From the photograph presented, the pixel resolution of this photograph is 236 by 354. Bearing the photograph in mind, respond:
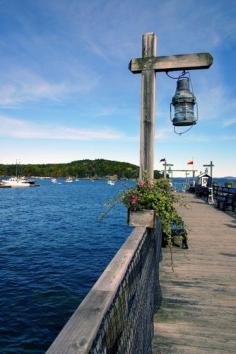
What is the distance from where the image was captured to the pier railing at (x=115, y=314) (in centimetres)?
166

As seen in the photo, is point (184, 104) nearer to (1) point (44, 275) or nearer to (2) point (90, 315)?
(2) point (90, 315)

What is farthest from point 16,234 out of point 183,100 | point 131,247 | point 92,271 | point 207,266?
point 131,247

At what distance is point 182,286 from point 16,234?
72.3 ft

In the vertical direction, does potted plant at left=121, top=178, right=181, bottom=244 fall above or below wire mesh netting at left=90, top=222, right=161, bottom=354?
above

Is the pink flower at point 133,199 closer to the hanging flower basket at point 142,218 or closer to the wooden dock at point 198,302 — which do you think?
the hanging flower basket at point 142,218

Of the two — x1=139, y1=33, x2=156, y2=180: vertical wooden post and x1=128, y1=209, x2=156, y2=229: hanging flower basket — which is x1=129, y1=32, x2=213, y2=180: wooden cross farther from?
x1=128, y1=209, x2=156, y2=229: hanging flower basket

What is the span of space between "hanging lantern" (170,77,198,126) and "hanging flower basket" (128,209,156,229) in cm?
221

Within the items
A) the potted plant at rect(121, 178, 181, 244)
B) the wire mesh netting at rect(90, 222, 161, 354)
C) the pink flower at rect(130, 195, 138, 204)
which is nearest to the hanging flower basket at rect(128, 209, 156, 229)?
the potted plant at rect(121, 178, 181, 244)

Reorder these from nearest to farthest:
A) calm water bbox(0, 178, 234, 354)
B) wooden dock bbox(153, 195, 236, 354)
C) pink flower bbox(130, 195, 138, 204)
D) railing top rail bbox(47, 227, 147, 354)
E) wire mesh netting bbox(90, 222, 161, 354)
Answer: railing top rail bbox(47, 227, 147, 354)
wire mesh netting bbox(90, 222, 161, 354)
wooden dock bbox(153, 195, 236, 354)
pink flower bbox(130, 195, 138, 204)
calm water bbox(0, 178, 234, 354)

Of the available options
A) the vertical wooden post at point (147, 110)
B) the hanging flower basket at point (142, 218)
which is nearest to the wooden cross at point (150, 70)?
the vertical wooden post at point (147, 110)

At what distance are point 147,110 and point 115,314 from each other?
3793 mm

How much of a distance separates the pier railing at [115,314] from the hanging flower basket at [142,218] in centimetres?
53

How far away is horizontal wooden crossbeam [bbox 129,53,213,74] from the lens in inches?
217

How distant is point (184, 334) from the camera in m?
4.79
